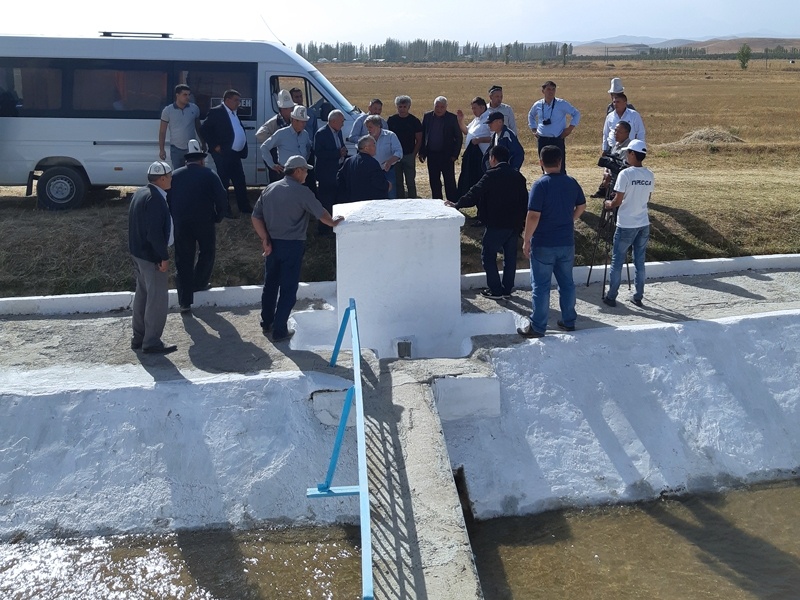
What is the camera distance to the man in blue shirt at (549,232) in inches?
307

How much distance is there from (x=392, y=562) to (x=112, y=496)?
2379mm

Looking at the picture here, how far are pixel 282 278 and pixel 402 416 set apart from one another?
207cm

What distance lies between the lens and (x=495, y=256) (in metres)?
9.38

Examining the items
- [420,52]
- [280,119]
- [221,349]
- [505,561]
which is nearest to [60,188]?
[280,119]

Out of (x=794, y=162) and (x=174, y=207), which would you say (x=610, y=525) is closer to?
(x=174, y=207)

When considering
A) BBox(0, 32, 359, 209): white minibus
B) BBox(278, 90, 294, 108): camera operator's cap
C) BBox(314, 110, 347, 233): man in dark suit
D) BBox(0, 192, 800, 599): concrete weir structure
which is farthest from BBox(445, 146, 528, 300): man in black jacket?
BBox(0, 32, 359, 209): white minibus

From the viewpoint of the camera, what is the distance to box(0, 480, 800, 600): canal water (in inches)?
233

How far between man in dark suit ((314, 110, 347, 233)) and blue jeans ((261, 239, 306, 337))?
8.06 ft

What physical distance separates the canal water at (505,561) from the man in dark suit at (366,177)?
4213 millimetres

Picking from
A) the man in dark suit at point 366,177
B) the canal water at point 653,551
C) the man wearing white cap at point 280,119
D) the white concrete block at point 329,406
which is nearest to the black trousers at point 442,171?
the man wearing white cap at point 280,119

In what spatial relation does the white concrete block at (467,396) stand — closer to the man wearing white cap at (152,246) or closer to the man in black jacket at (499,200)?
→ the man in black jacket at (499,200)

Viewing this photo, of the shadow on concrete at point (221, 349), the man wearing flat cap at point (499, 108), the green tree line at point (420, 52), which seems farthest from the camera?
the green tree line at point (420, 52)

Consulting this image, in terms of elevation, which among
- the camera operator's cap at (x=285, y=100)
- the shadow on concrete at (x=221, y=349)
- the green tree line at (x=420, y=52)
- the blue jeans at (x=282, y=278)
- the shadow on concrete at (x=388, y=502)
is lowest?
the shadow on concrete at (x=388, y=502)

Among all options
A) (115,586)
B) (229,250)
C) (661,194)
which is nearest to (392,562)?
(115,586)
